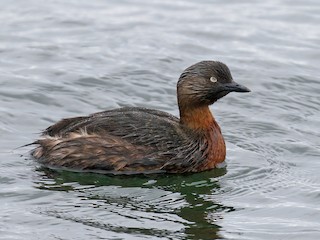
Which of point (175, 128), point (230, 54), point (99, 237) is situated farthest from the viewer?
point (230, 54)

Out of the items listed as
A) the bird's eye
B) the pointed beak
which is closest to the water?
the pointed beak

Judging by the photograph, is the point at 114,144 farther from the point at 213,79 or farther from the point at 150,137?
the point at 213,79

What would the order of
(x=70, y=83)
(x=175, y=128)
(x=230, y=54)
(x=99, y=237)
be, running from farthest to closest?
1. (x=230, y=54)
2. (x=70, y=83)
3. (x=175, y=128)
4. (x=99, y=237)

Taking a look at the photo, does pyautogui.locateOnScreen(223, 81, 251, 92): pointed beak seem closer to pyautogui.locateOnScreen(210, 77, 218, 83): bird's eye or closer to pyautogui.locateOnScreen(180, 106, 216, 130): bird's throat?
pyautogui.locateOnScreen(210, 77, 218, 83): bird's eye

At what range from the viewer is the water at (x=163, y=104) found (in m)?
11.9

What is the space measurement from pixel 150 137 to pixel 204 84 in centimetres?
100

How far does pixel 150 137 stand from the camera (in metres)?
13.6

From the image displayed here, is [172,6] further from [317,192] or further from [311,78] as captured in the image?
[317,192]

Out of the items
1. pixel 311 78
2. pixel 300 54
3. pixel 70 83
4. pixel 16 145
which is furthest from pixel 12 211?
pixel 300 54

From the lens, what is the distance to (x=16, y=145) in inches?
563

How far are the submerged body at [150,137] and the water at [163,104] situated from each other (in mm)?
199

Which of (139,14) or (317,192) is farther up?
(139,14)

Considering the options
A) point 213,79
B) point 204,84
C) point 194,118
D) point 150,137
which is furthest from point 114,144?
point 213,79

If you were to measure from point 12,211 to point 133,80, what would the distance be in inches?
215
